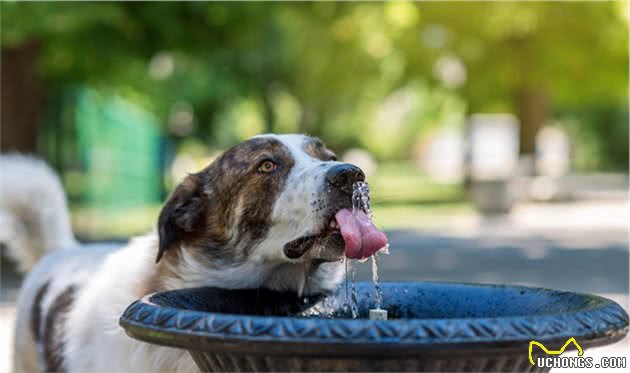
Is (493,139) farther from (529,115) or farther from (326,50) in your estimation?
(326,50)

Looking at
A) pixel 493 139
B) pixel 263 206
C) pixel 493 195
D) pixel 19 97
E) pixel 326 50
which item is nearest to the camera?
pixel 263 206

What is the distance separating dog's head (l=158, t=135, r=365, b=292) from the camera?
381 centimetres

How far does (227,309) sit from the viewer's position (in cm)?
380

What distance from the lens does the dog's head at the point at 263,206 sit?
381 centimetres

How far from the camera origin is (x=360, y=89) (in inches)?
1197

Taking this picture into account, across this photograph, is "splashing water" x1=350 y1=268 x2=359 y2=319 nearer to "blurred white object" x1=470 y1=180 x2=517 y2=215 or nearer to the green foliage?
the green foliage

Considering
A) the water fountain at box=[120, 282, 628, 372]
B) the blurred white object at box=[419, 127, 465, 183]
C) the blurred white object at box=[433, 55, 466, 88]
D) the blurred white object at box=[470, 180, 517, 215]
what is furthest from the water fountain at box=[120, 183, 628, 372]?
the blurred white object at box=[419, 127, 465, 183]

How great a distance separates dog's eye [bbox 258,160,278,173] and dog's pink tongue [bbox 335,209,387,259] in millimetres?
558

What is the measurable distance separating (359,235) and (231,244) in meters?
0.85

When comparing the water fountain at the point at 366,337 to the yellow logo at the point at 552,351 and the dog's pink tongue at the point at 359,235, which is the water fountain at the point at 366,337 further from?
the dog's pink tongue at the point at 359,235

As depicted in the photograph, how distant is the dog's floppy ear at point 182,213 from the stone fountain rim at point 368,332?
140 centimetres

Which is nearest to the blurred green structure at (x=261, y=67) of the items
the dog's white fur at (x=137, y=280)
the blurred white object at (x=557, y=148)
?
the dog's white fur at (x=137, y=280)

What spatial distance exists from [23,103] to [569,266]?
9260 millimetres

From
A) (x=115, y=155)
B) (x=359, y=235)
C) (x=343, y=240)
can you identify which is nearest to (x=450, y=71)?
(x=115, y=155)
